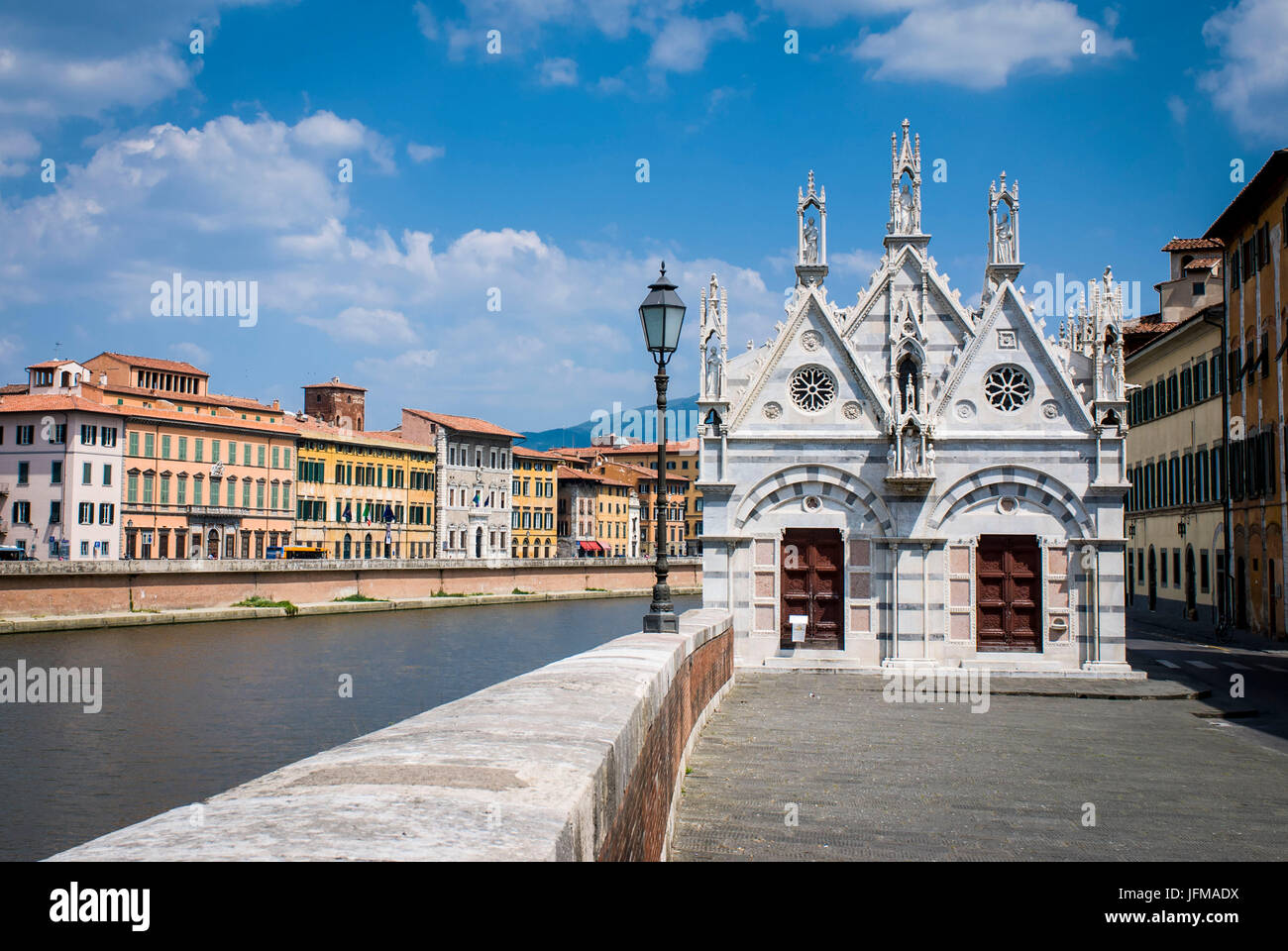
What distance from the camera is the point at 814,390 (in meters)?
22.4

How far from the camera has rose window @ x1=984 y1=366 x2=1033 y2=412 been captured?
21984 millimetres

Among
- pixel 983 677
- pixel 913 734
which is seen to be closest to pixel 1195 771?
pixel 913 734

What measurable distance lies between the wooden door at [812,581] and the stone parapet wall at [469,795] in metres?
14.6

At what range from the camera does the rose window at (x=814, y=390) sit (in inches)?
882

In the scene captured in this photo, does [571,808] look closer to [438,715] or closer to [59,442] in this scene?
[438,715]

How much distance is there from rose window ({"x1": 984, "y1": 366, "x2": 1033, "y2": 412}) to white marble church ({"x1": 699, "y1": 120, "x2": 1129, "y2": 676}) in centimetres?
3

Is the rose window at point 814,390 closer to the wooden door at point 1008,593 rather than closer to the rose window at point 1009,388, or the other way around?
the rose window at point 1009,388

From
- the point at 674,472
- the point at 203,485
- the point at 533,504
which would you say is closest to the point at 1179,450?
the point at 203,485

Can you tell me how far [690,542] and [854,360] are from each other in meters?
109

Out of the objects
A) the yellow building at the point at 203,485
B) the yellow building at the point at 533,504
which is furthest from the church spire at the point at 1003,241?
the yellow building at the point at 533,504

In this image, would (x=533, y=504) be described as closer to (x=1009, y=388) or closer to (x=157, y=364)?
(x=157, y=364)

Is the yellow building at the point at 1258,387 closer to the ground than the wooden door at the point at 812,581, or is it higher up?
higher up

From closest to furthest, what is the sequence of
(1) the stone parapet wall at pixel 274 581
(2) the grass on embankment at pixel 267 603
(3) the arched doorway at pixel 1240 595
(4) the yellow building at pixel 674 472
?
(3) the arched doorway at pixel 1240 595 < (1) the stone parapet wall at pixel 274 581 < (2) the grass on embankment at pixel 267 603 < (4) the yellow building at pixel 674 472
